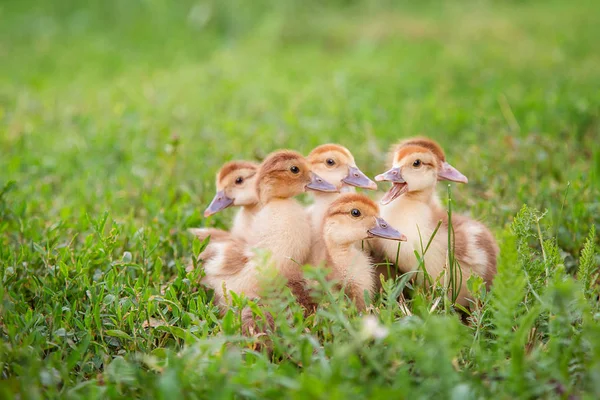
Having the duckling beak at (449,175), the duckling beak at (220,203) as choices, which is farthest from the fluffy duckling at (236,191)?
the duckling beak at (449,175)

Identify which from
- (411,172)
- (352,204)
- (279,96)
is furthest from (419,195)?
(279,96)

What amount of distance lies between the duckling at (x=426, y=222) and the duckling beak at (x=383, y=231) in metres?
0.11

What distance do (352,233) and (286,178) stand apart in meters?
0.51

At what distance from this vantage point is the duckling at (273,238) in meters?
3.14

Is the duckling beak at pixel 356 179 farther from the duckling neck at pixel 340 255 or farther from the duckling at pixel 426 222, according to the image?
the duckling neck at pixel 340 255

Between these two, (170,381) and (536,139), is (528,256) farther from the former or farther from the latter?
(536,139)

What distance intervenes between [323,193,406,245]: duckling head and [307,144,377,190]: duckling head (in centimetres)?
47

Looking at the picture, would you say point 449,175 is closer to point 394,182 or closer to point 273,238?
point 394,182

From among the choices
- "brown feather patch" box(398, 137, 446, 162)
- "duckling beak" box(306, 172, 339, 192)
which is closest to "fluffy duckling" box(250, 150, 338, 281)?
"duckling beak" box(306, 172, 339, 192)

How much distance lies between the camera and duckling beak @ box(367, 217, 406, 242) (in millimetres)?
3094

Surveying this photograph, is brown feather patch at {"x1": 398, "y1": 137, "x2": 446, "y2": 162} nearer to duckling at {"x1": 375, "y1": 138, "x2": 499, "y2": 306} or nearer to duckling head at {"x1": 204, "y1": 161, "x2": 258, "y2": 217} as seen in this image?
duckling at {"x1": 375, "y1": 138, "x2": 499, "y2": 306}

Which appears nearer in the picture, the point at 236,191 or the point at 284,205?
the point at 284,205

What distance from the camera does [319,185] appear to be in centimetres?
344

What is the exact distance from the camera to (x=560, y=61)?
8.20 meters
